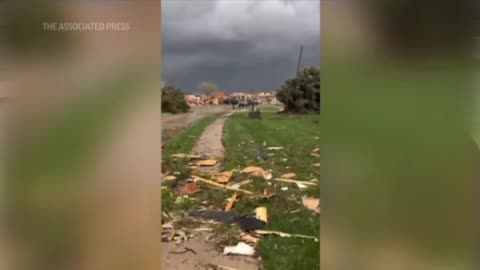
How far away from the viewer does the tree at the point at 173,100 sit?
1521mm

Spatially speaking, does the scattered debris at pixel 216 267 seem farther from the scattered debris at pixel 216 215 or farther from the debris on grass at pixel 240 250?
the scattered debris at pixel 216 215

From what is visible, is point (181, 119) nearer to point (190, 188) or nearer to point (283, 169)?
point (190, 188)

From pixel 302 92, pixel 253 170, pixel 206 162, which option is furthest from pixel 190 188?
pixel 302 92

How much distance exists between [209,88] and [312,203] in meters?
0.55

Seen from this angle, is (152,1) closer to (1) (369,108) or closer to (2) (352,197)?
(1) (369,108)

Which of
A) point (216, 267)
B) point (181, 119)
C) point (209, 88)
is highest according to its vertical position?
point (209, 88)

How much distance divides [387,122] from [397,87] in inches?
4.8

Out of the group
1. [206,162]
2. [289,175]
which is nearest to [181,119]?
[206,162]

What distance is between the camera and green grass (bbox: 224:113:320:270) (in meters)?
1.49

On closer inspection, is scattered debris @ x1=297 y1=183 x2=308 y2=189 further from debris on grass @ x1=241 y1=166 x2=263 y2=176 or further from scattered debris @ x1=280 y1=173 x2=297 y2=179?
debris on grass @ x1=241 y1=166 x2=263 y2=176

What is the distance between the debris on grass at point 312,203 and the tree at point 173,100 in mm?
538

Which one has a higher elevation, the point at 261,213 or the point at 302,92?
the point at 302,92

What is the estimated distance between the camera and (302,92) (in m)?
1.50

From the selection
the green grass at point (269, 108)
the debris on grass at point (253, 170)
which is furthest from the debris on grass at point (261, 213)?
the green grass at point (269, 108)
